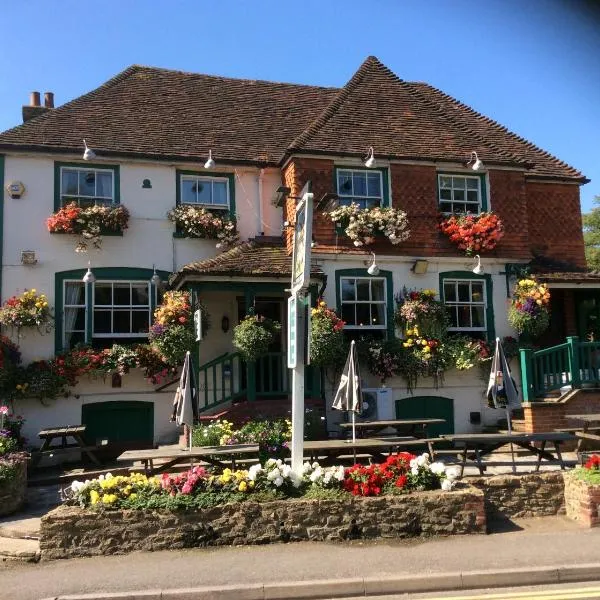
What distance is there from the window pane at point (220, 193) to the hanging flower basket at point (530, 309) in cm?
702

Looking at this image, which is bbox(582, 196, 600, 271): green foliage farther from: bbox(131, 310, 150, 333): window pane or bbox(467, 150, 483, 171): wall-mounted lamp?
bbox(131, 310, 150, 333): window pane

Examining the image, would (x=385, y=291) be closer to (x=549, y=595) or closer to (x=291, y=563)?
(x=291, y=563)

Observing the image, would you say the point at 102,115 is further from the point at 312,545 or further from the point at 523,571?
the point at 523,571

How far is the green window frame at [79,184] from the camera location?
45.1 ft

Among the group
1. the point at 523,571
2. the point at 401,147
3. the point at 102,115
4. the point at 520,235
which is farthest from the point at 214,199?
the point at 523,571

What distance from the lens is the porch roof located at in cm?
1245

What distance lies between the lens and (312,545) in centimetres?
699

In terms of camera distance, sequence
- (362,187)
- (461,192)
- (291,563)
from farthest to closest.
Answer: (461,192), (362,187), (291,563)

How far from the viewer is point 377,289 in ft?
47.4

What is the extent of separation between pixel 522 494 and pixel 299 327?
3555 mm

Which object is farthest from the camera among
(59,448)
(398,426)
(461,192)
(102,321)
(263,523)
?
(461,192)

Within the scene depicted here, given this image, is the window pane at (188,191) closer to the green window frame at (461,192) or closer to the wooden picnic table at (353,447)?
the green window frame at (461,192)

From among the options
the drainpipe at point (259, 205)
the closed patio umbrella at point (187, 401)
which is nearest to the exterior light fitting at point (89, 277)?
the drainpipe at point (259, 205)

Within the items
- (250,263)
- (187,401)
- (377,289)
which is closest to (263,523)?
(187,401)
